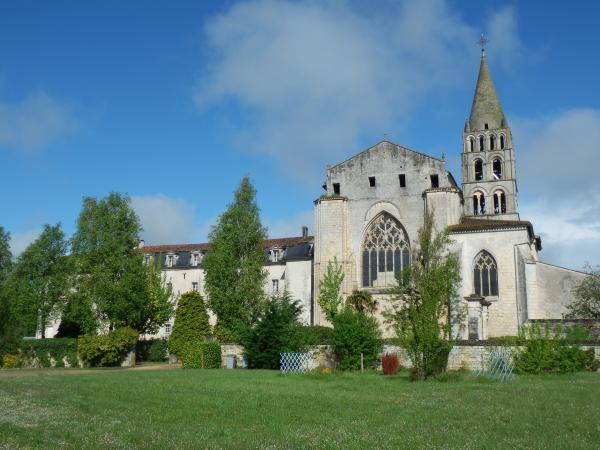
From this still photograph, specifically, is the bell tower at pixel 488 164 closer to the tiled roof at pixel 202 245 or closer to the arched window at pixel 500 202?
the arched window at pixel 500 202

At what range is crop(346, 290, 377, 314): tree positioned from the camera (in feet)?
128

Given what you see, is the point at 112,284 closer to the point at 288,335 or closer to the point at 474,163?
the point at 288,335

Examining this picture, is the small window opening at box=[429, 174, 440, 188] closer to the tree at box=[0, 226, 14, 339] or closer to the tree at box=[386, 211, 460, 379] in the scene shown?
the tree at box=[386, 211, 460, 379]

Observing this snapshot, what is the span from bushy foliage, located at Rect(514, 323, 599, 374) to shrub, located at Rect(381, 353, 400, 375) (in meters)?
5.37

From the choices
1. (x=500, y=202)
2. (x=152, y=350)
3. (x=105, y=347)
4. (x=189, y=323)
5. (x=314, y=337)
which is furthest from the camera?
(x=500, y=202)

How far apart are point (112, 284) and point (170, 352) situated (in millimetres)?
6314

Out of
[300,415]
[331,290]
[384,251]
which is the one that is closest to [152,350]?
[331,290]

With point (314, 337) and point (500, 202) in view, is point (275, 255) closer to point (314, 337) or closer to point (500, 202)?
point (500, 202)

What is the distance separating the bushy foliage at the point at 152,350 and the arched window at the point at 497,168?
104ft

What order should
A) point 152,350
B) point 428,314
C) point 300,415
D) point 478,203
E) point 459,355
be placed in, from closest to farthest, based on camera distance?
1. point 300,415
2. point 428,314
3. point 459,355
4. point 152,350
5. point 478,203

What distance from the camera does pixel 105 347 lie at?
37.4 meters

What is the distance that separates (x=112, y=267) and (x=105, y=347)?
6865mm

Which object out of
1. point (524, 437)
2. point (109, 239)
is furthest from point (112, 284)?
point (524, 437)

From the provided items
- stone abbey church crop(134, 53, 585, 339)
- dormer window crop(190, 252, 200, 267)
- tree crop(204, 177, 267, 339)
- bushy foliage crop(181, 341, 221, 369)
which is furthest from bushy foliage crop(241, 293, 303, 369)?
dormer window crop(190, 252, 200, 267)
